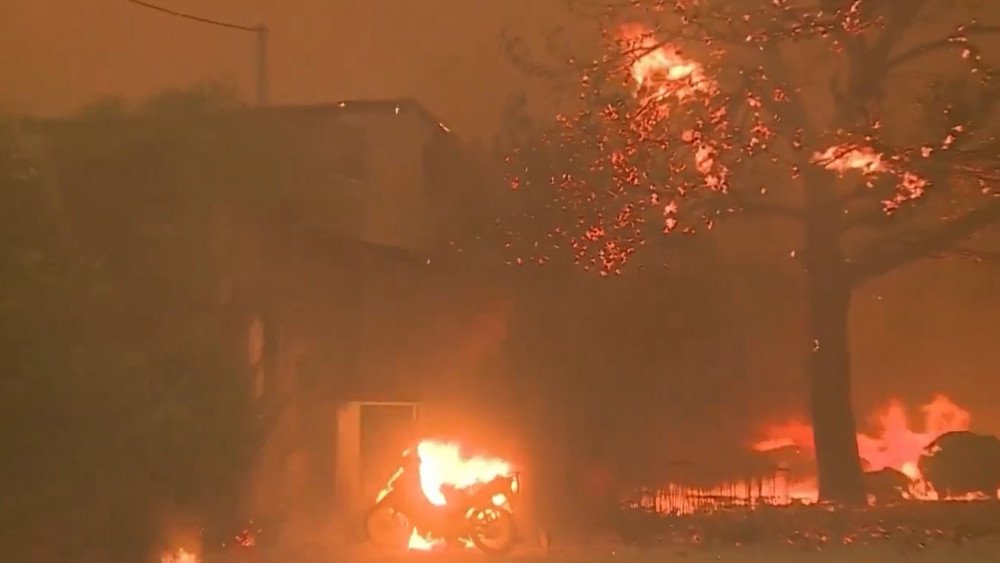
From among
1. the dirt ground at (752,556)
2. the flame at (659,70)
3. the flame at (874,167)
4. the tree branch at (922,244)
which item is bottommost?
the dirt ground at (752,556)

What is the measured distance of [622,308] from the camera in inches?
182

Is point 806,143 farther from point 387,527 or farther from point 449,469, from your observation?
point 387,527

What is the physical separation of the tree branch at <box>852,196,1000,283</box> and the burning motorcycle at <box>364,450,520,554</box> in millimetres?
1819

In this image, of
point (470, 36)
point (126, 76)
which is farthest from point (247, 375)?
point (470, 36)

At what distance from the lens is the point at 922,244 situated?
4582mm

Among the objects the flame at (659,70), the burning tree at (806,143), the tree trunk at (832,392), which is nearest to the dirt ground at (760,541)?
the tree trunk at (832,392)

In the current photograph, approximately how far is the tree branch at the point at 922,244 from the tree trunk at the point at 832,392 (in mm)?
133

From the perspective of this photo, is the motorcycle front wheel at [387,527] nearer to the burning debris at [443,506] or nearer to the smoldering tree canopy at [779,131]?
the burning debris at [443,506]

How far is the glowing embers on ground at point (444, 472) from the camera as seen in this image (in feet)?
14.4

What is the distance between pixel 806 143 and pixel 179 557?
3.29 metres

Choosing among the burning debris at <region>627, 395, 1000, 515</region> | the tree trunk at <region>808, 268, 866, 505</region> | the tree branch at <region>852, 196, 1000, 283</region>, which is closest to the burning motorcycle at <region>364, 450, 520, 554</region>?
the burning debris at <region>627, 395, 1000, 515</region>

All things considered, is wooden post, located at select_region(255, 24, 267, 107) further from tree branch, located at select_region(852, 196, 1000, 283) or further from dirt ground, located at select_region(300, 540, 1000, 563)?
tree branch, located at select_region(852, 196, 1000, 283)

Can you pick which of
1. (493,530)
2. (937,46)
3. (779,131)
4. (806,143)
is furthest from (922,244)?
(493,530)

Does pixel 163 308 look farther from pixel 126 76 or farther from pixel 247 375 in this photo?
pixel 126 76
